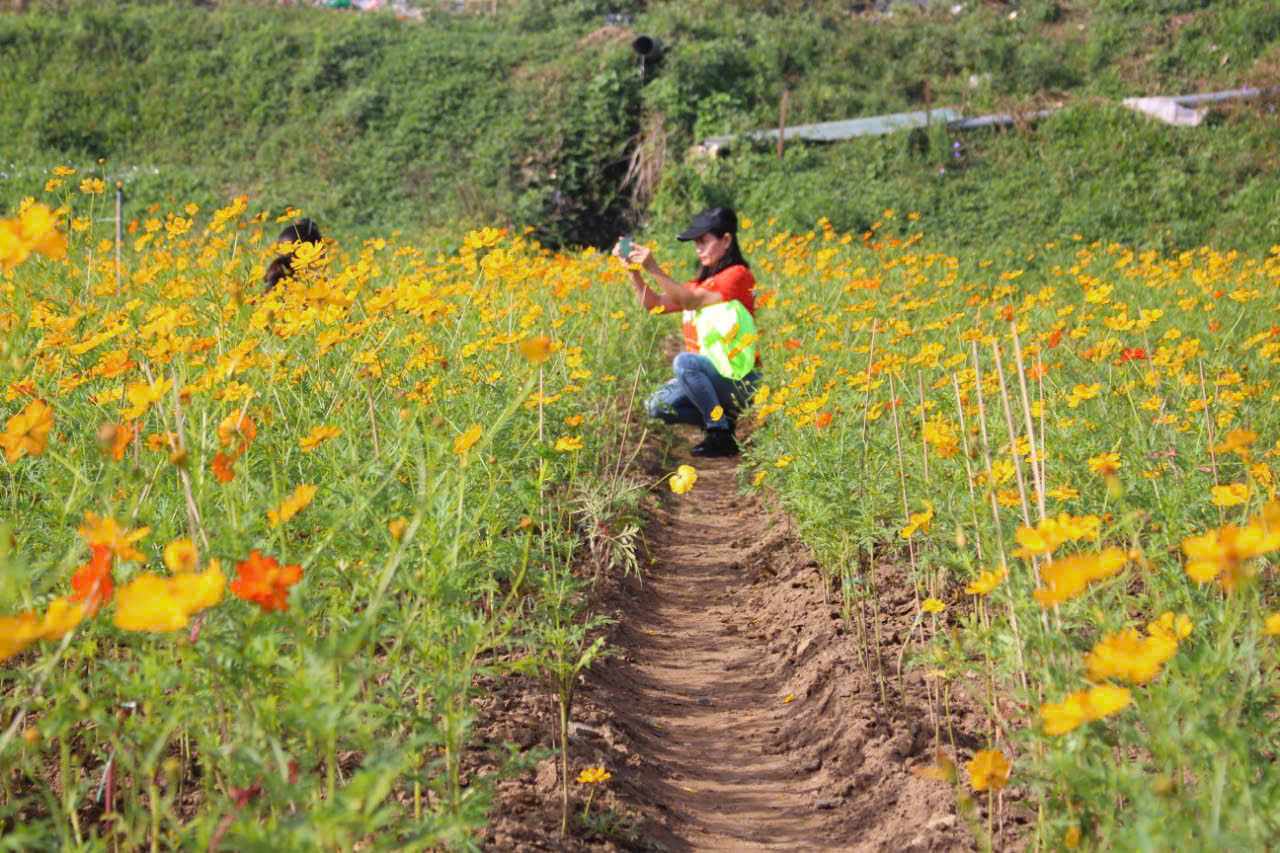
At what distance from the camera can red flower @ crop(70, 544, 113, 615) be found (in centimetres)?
132

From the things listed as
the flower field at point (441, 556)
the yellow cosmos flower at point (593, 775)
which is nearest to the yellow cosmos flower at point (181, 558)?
the flower field at point (441, 556)

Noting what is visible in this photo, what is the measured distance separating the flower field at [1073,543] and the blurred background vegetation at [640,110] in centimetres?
779

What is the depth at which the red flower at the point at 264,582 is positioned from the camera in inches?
52.2

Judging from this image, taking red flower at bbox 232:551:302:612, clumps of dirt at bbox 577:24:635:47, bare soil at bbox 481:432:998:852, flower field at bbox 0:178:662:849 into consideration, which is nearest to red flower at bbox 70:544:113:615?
flower field at bbox 0:178:662:849

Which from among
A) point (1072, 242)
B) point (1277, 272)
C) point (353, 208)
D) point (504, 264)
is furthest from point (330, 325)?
point (353, 208)

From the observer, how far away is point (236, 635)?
1.60 m

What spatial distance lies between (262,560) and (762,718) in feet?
6.50

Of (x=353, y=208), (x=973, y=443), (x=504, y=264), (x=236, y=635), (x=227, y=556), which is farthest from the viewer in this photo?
(x=353, y=208)

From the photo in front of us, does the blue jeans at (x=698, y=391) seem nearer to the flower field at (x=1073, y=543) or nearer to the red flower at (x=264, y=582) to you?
the flower field at (x=1073, y=543)

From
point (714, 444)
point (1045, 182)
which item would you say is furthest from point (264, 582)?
point (1045, 182)

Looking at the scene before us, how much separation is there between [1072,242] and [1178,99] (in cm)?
395

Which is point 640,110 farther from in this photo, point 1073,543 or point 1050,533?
point 1050,533

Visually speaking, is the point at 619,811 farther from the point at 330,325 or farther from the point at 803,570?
the point at 803,570

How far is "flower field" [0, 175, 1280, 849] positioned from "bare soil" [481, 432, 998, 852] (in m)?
0.09
